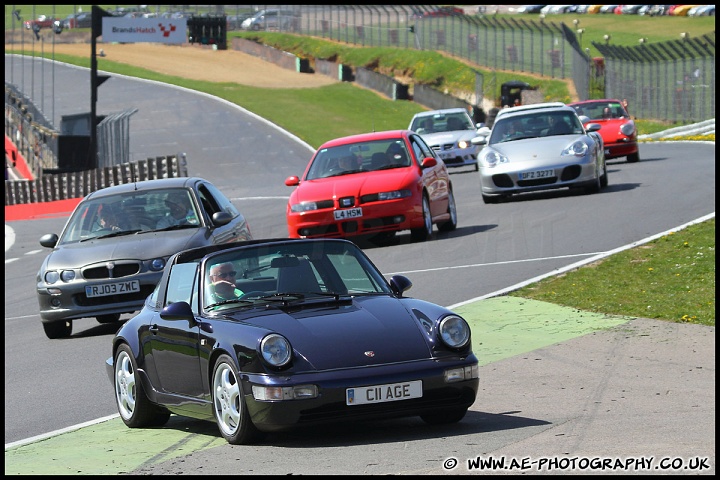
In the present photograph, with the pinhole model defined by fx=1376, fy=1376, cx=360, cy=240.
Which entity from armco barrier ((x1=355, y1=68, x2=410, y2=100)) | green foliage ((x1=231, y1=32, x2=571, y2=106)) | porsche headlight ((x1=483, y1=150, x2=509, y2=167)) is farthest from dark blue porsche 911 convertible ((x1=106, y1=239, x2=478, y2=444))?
armco barrier ((x1=355, y1=68, x2=410, y2=100))

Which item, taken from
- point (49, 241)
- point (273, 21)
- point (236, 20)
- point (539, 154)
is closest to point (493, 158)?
point (539, 154)

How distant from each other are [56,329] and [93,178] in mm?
24496

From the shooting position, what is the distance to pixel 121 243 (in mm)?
14242

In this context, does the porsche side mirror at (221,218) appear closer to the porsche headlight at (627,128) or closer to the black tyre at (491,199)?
the black tyre at (491,199)

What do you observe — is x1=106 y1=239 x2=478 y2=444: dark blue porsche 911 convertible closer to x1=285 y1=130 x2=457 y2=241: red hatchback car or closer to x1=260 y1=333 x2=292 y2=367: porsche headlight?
x1=260 y1=333 x2=292 y2=367: porsche headlight

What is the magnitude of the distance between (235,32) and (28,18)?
26559 millimetres

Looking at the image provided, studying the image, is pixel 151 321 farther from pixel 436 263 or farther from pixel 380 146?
pixel 380 146

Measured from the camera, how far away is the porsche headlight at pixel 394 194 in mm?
19406

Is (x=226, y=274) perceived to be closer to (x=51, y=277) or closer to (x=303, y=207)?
(x=51, y=277)

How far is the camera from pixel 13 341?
14.6 meters

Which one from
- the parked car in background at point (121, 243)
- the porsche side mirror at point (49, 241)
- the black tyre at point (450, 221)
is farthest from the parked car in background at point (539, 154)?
the porsche side mirror at point (49, 241)

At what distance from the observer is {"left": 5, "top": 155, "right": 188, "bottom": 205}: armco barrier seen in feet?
120

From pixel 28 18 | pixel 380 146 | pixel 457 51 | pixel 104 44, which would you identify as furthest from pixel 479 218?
pixel 28 18

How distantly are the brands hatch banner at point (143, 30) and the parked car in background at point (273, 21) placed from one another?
34864 millimetres
